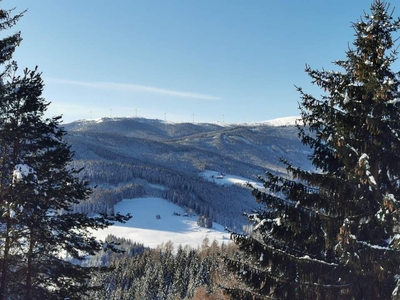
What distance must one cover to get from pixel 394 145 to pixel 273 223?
3.66 metres

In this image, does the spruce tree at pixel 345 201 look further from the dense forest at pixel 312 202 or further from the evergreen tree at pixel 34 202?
the evergreen tree at pixel 34 202

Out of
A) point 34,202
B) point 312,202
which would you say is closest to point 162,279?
point 34,202

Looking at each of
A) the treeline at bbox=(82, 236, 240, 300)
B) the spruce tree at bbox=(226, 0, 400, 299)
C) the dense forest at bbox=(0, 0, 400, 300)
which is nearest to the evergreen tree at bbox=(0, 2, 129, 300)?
the dense forest at bbox=(0, 0, 400, 300)

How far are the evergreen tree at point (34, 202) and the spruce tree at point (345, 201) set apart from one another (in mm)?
6257

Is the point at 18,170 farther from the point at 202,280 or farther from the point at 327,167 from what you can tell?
the point at 202,280

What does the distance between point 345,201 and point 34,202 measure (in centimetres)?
972

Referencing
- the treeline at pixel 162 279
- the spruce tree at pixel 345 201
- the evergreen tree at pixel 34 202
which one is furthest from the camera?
the treeline at pixel 162 279

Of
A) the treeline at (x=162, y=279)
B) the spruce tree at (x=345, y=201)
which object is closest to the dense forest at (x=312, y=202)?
the spruce tree at (x=345, y=201)

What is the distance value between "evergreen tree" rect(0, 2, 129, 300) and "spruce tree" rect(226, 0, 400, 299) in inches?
246

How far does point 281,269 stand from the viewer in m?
8.97

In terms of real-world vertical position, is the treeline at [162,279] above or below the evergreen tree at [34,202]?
below

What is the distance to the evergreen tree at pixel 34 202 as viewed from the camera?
11195 millimetres

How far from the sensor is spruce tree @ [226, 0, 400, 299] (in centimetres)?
779

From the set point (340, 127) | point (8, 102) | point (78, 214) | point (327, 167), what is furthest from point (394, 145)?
point (8, 102)
